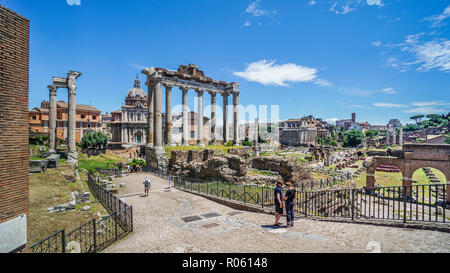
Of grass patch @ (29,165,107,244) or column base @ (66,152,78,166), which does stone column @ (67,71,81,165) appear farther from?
grass patch @ (29,165,107,244)

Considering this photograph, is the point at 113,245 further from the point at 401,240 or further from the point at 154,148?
the point at 154,148

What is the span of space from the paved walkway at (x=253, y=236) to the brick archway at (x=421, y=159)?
17112mm

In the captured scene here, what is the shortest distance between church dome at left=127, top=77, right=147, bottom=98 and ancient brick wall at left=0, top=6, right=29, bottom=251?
202ft

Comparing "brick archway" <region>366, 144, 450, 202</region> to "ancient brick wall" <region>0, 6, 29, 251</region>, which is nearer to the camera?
"ancient brick wall" <region>0, 6, 29, 251</region>

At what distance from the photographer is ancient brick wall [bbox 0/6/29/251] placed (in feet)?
18.2

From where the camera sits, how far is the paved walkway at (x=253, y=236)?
5.70m

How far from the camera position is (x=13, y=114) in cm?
581

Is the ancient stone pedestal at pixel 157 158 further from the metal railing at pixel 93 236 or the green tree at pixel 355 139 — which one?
the green tree at pixel 355 139

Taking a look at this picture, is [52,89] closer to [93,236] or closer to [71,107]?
[71,107]

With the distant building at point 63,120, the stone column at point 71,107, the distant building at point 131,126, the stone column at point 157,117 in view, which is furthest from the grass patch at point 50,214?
the distant building at point 63,120

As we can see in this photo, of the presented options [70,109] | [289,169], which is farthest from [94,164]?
[289,169]

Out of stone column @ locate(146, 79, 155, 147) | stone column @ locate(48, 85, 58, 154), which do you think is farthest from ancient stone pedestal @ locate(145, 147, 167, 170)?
stone column @ locate(48, 85, 58, 154)

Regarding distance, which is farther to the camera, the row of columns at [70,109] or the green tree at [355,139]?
the green tree at [355,139]

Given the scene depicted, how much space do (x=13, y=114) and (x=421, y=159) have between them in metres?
26.5
